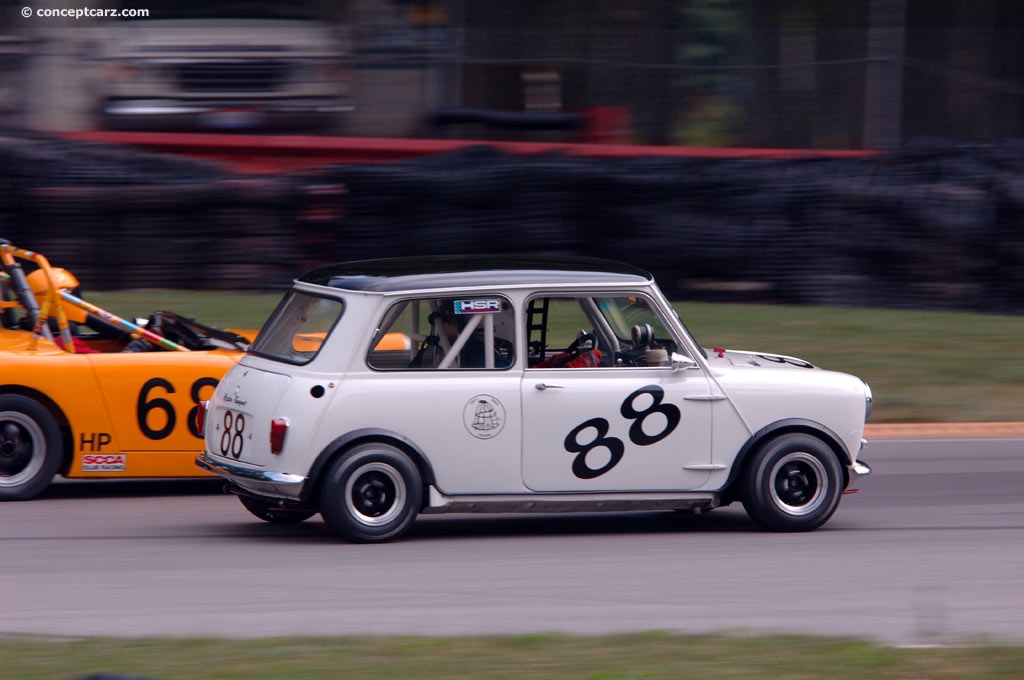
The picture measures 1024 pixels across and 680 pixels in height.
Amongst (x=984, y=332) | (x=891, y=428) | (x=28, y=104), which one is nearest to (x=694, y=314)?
(x=984, y=332)

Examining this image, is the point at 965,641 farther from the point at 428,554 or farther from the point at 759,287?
the point at 759,287

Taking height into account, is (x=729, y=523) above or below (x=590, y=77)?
below

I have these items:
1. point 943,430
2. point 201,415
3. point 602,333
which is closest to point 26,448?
point 201,415

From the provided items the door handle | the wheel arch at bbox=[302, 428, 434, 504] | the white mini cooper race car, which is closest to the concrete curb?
the white mini cooper race car

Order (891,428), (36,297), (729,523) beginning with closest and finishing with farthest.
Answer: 1. (729,523)
2. (36,297)
3. (891,428)

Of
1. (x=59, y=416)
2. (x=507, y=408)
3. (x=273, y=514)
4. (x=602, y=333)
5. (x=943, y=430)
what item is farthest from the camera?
(x=943, y=430)

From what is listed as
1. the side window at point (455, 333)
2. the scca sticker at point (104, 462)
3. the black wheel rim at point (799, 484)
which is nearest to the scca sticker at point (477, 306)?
the side window at point (455, 333)

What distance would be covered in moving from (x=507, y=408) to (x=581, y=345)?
0.68 metres

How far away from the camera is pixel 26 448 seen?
8.61 metres

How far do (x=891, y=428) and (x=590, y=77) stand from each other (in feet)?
30.9

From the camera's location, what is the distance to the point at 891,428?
11555 millimetres

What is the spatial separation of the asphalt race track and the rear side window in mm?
1057

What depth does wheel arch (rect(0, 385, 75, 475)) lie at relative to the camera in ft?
→ 28.2

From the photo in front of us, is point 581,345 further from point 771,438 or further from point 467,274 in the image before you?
point 771,438
